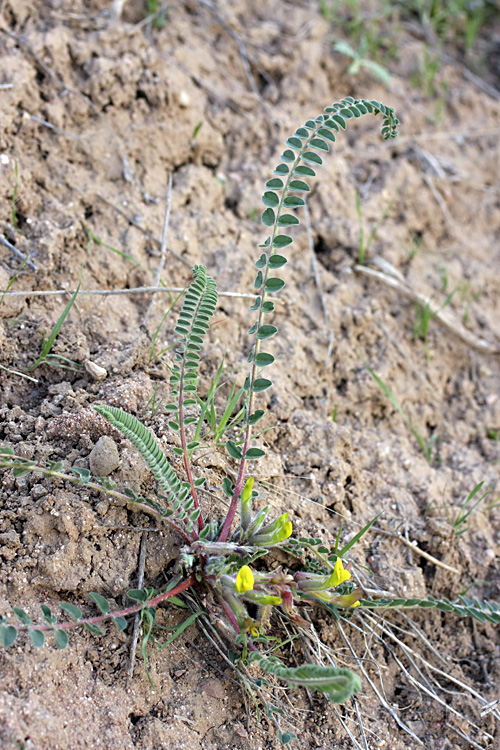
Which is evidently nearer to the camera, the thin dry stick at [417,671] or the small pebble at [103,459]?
the small pebble at [103,459]

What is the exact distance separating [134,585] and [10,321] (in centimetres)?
117

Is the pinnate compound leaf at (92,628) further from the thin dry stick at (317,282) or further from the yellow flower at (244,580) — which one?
the thin dry stick at (317,282)

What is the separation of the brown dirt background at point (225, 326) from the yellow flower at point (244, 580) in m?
0.38

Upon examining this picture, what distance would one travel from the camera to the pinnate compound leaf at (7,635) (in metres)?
1.54

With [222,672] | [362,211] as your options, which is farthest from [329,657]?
[362,211]

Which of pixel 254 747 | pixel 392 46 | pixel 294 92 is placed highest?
pixel 392 46

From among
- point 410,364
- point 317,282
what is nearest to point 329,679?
point 410,364

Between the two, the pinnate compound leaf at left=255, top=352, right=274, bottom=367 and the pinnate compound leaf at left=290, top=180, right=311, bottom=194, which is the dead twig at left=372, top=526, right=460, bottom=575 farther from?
the pinnate compound leaf at left=290, top=180, right=311, bottom=194

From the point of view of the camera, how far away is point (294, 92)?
13.0ft

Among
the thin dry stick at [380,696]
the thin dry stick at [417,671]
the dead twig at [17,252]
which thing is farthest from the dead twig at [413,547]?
the dead twig at [17,252]

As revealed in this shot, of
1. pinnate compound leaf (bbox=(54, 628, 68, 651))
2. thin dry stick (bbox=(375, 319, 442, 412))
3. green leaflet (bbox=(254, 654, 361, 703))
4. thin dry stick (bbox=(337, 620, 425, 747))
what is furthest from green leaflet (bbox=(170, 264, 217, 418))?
thin dry stick (bbox=(375, 319, 442, 412))

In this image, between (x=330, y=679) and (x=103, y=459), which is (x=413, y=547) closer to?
(x=330, y=679)

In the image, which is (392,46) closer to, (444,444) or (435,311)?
(435,311)

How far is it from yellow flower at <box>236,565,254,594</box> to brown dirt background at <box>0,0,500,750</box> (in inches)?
14.8
